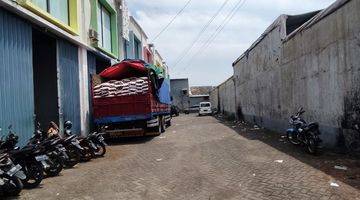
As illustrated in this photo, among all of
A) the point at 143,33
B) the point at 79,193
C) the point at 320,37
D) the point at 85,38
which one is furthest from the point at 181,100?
the point at 79,193

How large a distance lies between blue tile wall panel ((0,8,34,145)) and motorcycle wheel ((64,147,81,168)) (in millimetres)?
1309

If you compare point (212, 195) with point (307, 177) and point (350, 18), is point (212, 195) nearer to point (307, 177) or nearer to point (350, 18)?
point (307, 177)

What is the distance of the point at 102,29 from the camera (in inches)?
932

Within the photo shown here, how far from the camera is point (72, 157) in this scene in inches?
483

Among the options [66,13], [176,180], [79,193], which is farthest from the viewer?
[66,13]

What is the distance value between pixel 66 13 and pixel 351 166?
11845 millimetres

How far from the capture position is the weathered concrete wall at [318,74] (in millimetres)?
11156

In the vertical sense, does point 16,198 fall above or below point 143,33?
below

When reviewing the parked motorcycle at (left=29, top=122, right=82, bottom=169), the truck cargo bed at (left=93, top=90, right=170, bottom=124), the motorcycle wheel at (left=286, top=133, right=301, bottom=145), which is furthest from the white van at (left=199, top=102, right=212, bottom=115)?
the parked motorcycle at (left=29, top=122, right=82, bottom=169)

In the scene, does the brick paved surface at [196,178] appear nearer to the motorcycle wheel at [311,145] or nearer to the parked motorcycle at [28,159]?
the parked motorcycle at [28,159]

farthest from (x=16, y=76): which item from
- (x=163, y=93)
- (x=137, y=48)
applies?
(x=137, y=48)

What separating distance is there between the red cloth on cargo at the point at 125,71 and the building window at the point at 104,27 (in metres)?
3.47

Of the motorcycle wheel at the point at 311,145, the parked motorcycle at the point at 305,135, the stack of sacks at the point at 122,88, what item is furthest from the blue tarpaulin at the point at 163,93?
the motorcycle wheel at the point at 311,145

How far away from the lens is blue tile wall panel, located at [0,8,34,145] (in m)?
11.2
